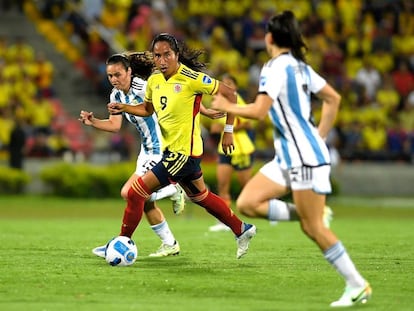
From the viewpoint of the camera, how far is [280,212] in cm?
928

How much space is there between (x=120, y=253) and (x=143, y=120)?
1842mm

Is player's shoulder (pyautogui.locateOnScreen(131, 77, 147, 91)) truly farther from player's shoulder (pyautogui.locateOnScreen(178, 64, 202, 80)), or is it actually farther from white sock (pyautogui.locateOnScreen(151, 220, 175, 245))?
white sock (pyautogui.locateOnScreen(151, 220, 175, 245))

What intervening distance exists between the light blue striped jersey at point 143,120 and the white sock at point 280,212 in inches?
136

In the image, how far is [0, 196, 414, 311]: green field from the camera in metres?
9.08

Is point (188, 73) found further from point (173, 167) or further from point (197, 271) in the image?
point (197, 271)

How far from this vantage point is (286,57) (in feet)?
29.6

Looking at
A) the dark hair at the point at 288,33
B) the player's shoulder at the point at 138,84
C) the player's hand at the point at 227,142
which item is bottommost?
the player's hand at the point at 227,142

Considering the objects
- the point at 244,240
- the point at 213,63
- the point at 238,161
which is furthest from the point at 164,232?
the point at 213,63

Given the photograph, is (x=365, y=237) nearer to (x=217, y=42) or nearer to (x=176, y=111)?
(x=176, y=111)

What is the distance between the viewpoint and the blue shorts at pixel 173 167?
11.4m

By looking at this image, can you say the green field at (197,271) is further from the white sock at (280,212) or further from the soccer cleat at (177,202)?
the white sock at (280,212)

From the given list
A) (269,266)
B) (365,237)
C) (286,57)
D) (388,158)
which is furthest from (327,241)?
(388,158)

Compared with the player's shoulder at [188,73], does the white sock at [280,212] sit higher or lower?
lower

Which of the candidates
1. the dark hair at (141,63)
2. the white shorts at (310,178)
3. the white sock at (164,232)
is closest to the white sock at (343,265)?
the white shorts at (310,178)
